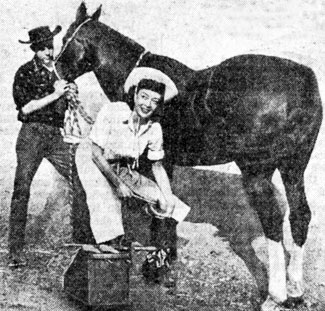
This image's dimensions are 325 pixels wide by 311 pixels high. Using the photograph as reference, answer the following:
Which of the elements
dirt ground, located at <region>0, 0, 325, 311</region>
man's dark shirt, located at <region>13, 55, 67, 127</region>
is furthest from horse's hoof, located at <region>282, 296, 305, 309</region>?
man's dark shirt, located at <region>13, 55, 67, 127</region>

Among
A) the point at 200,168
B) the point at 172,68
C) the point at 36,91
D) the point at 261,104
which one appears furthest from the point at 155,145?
the point at 200,168

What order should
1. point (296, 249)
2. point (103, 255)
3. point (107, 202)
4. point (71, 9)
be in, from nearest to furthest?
point (103, 255) → point (107, 202) → point (296, 249) → point (71, 9)

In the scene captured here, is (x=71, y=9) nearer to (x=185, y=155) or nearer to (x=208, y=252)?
(x=185, y=155)

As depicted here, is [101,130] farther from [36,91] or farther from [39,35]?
[39,35]

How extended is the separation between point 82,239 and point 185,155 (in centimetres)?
99

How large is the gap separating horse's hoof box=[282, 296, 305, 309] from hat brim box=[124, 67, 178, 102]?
1.58 meters

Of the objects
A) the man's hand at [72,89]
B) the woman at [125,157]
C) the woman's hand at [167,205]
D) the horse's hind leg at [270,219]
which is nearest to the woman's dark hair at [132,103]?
the woman at [125,157]

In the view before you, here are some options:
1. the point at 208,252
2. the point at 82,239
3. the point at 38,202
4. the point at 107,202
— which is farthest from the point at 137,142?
the point at 38,202

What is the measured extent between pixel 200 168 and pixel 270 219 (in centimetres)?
182

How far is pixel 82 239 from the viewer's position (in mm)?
5207

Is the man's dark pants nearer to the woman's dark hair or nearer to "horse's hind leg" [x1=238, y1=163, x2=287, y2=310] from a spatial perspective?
the woman's dark hair

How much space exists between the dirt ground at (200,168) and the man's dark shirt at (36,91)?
892 millimetres

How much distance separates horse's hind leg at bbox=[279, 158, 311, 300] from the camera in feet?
16.8

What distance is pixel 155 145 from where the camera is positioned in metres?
5.03
